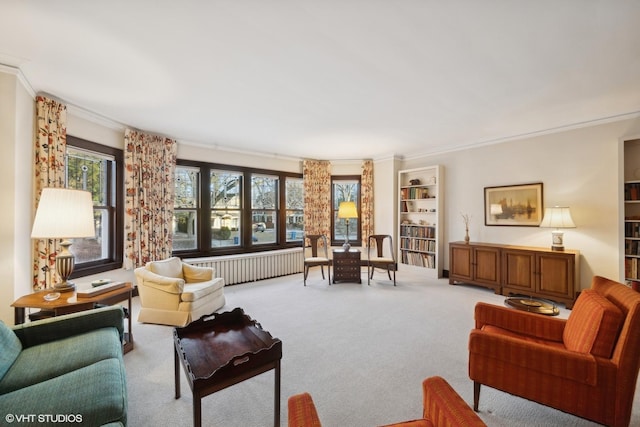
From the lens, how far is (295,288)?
15.9 ft

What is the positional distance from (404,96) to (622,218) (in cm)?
325

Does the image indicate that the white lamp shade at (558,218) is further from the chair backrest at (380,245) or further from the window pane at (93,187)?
the window pane at (93,187)

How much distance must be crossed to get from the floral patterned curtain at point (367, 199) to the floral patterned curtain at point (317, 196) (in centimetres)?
80

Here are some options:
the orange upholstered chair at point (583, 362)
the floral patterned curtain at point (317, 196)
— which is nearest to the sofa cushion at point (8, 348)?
the orange upholstered chair at point (583, 362)

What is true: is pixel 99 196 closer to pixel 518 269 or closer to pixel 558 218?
pixel 518 269

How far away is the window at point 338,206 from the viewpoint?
665cm

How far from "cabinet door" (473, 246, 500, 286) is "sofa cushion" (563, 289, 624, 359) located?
2.91 m

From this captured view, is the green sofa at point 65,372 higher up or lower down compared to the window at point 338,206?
lower down

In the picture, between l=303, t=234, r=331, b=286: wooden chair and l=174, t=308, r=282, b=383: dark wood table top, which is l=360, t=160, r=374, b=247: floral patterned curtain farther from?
l=174, t=308, r=282, b=383: dark wood table top

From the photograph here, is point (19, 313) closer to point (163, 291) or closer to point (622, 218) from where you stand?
point (163, 291)

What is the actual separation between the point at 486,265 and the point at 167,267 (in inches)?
194

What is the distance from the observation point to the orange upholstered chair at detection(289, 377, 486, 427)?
104 centimetres

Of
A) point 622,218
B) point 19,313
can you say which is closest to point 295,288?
point 19,313

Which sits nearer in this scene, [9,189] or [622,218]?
[9,189]
